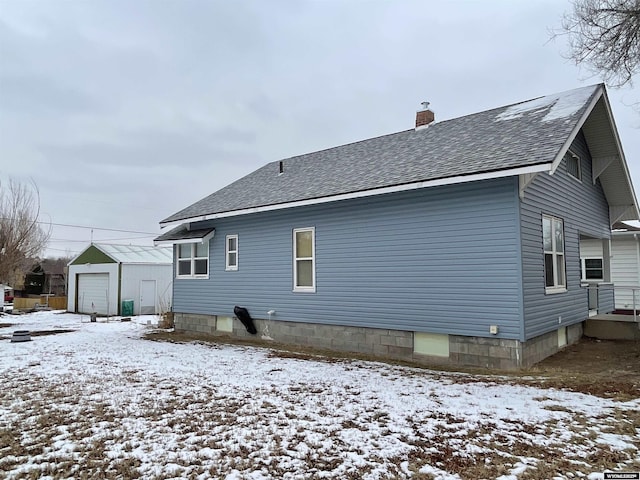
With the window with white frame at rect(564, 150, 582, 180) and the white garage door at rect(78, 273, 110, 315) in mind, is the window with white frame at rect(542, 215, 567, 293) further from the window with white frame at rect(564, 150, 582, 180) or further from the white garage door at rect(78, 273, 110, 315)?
the white garage door at rect(78, 273, 110, 315)

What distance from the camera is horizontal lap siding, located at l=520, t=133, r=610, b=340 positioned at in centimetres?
796

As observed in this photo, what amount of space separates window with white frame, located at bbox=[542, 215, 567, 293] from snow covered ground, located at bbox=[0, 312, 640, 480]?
3.29 metres

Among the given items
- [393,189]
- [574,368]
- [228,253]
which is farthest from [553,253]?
[228,253]

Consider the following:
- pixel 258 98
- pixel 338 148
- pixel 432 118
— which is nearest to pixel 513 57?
pixel 432 118

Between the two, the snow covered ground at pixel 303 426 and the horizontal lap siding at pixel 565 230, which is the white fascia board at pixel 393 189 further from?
the snow covered ground at pixel 303 426

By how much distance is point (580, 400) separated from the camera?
558 centimetres

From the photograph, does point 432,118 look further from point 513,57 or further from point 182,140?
point 182,140

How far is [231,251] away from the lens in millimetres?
12953

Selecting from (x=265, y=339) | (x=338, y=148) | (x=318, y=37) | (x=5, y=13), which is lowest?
(x=265, y=339)

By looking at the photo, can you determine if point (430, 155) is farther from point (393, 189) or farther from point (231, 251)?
point (231, 251)

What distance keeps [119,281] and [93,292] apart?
8.90ft

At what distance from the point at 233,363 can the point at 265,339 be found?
3223mm

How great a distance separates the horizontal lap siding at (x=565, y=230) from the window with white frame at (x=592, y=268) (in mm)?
3004

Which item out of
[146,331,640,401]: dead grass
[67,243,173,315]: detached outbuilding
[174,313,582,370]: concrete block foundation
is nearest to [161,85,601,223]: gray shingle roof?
[174,313,582,370]: concrete block foundation
